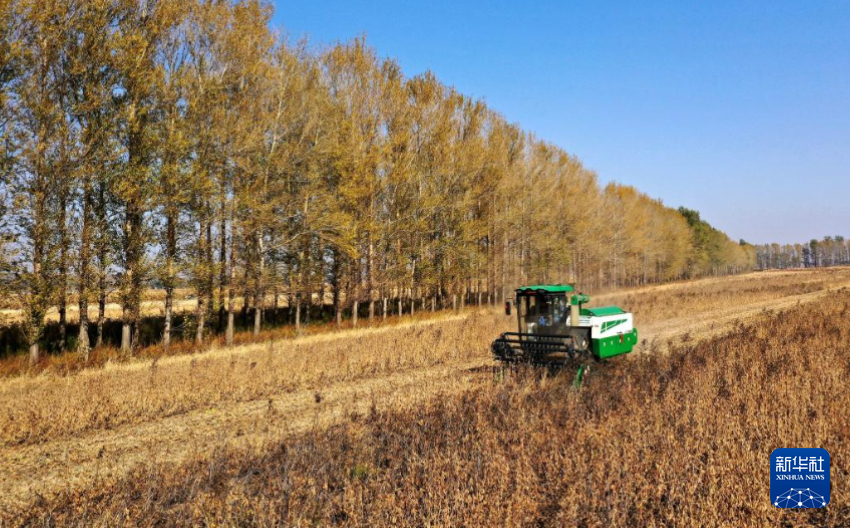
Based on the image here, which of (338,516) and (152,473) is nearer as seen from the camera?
(338,516)

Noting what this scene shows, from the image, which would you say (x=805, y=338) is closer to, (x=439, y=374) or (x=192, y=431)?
(x=439, y=374)

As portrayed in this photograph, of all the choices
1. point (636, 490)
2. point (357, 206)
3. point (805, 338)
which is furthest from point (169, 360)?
point (805, 338)

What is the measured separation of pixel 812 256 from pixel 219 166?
240833 millimetres

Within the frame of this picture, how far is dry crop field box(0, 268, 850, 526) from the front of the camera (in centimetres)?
429

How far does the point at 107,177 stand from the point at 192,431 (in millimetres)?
9150

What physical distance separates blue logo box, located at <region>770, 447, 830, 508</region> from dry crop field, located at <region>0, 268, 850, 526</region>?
99mm

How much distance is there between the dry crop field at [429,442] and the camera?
429 cm

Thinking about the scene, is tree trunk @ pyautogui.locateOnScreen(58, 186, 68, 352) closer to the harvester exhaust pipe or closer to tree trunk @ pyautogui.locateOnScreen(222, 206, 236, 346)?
tree trunk @ pyautogui.locateOnScreen(222, 206, 236, 346)

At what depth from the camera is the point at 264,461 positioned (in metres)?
5.80

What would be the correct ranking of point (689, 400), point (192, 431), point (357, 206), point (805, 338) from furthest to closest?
1. point (357, 206)
2. point (805, 338)
3. point (192, 431)
4. point (689, 400)

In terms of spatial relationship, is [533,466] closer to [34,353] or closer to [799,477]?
Result: [799,477]

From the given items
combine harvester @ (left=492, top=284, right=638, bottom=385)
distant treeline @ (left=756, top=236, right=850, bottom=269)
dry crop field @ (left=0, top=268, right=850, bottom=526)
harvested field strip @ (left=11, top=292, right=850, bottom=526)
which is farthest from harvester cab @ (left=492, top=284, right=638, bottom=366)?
distant treeline @ (left=756, top=236, right=850, bottom=269)

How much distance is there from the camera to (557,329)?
34.2ft

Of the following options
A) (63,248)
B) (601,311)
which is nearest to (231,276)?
(63,248)
